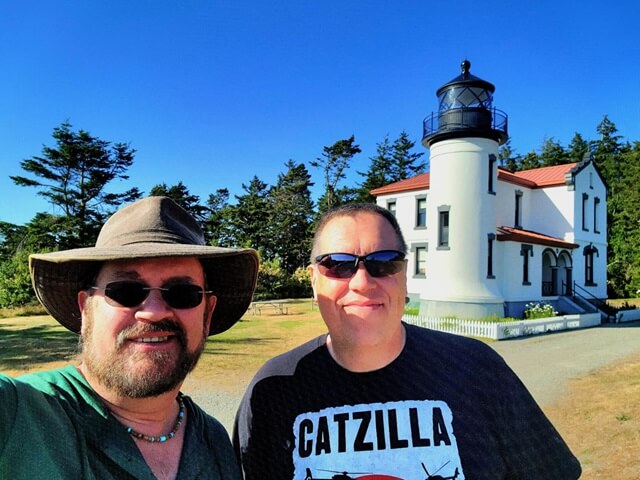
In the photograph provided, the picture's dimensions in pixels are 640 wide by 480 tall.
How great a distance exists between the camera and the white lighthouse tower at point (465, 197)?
2088 centimetres

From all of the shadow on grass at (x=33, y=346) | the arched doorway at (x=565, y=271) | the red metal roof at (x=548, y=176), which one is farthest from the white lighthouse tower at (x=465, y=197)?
the shadow on grass at (x=33, y=346)

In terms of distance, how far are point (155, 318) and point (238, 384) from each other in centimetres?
862

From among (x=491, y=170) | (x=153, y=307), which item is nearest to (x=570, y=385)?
(x=153, y=307)

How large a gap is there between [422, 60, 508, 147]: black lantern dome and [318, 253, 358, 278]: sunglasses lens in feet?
67.0

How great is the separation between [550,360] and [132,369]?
45.1 ft

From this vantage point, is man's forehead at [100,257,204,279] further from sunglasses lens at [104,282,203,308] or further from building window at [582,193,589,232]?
building window at [582,193,589,232]

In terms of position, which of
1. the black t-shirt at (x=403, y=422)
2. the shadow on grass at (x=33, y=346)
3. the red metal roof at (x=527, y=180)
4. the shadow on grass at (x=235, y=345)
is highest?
the red metal roof at (x=527, y=180)

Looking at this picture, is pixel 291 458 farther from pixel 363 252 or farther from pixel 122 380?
pixel 363 252

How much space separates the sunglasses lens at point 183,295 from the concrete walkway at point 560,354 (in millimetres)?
8572

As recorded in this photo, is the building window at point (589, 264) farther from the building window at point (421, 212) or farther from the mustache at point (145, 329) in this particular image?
the mustache at point (145, 329)

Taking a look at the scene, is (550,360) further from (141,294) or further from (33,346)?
(33,346)

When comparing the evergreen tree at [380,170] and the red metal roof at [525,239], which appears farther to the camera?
the evergreen tree at [380,170]

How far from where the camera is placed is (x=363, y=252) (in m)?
2.12

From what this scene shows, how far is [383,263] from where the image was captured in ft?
6.97
